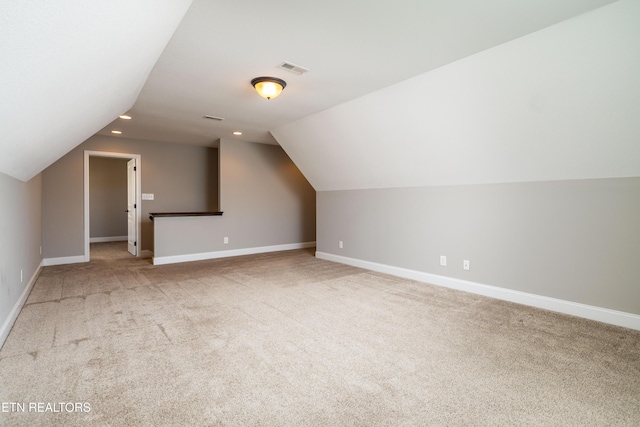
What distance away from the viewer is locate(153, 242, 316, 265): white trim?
571 centimetres

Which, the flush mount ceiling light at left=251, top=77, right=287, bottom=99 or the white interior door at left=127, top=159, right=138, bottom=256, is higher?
the flush mount ceiling light at left=251, top=77, right=287, bottom=99

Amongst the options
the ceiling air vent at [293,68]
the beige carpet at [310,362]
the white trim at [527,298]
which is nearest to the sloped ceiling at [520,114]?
the ceiling air vent at [293,68]

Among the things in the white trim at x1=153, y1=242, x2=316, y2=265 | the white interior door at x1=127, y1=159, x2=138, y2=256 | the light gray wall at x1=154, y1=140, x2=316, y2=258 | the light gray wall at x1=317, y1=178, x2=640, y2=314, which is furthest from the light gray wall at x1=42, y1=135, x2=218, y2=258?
the light gray wall at x1=317, y1=178, x2=640, y2=314

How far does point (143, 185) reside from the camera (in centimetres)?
653

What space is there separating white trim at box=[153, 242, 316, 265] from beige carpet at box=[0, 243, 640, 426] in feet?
6.33

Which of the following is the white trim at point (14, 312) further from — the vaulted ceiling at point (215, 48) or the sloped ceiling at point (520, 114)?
the sloped ceiling at point (520, 114)

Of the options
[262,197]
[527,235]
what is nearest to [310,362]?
[527,235]

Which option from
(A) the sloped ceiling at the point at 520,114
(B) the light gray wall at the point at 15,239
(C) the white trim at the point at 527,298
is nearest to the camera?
(A) the sloped ceiling at the point at 520,114

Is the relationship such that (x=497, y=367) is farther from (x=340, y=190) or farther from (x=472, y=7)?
(x=340, y=190)

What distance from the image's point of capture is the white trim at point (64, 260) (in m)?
5.47

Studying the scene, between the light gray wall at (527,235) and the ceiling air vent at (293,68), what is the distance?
2.31 m

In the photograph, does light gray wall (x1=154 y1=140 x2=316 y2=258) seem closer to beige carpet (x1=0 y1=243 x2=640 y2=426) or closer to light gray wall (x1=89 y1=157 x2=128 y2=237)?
beige carpet (x1=0 y1=243 x2=640 y2=426)

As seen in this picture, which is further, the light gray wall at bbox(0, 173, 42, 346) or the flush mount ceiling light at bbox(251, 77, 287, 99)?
the flush mount ceiling light at bbox(251, 77, 287, 99)

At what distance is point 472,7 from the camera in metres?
2.07
